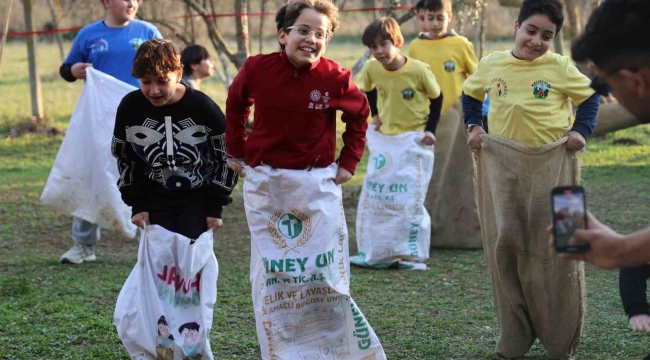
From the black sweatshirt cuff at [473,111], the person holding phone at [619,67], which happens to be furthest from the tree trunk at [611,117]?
the person holding phone at [619,67]

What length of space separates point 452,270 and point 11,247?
3.52m

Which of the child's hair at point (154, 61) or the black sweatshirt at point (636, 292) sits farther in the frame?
the child's hair at point (154, 61)

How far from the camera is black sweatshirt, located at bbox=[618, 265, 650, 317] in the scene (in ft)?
12.0

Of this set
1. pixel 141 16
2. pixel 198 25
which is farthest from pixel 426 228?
pixel 198 25

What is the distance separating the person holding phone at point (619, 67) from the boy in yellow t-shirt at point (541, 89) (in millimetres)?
1946

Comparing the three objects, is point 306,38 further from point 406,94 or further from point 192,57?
point 192,57

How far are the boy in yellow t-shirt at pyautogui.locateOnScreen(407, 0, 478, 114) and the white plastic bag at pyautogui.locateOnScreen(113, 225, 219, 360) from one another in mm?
3866

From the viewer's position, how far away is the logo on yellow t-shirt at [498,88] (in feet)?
15.2

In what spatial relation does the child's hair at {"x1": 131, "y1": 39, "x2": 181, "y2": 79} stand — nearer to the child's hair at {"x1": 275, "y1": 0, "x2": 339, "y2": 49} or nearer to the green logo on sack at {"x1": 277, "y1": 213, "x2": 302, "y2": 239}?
the child's hair at {"x1": 275, "y1": 0, "x2": 339, "y2": 49}

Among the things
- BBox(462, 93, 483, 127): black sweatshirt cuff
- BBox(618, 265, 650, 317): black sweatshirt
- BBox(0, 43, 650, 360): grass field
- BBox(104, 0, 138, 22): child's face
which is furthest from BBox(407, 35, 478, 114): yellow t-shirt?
BBox(618, 265, 650, 317): black sweatshirt

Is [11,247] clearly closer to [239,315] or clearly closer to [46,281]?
[46,281]

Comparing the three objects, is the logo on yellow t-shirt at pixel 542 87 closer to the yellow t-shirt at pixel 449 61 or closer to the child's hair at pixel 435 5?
the yellow t-shirt at pixel 449 61

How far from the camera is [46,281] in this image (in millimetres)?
6473

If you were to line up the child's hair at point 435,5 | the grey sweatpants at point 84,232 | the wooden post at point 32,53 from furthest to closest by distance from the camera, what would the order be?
the wooden post at point 32,53
the child's hair at point 435,5
the grey sweatpants at point 84,232
